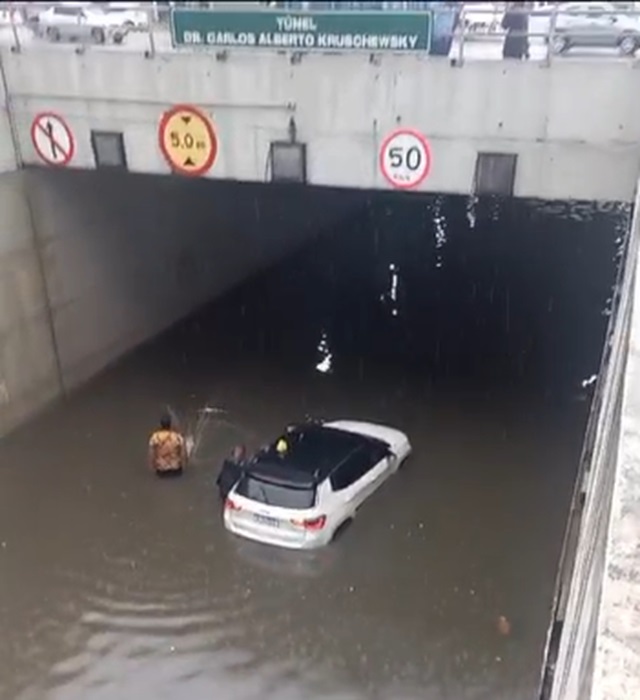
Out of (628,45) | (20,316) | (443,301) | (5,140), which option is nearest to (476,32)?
(628,45)

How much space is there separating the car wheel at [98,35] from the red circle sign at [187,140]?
1.88m

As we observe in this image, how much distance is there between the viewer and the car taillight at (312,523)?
10500 millimetres

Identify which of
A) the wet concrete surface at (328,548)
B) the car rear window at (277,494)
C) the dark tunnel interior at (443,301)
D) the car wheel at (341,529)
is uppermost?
the car rear window at (277,494)

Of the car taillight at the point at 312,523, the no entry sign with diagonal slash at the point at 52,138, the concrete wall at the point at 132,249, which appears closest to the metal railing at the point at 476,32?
the no entry sign with diagonal slash at the point at 52,138

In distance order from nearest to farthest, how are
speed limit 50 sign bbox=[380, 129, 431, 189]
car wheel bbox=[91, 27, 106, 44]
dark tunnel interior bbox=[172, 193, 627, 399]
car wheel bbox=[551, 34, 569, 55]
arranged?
car wheel bbox=[551, 34, 569, 55]
speed limit 50 sign bbox=[380, 129, 431, 189]
car wheel bbox=[91, 27, 106, 44]
dark tunnel interior bbox=[172, 193, 627, 399]

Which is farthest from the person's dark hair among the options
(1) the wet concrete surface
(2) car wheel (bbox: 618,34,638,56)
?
(2) car wheel (bbox: 618,34,638,56)

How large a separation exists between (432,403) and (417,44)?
6.31 metres

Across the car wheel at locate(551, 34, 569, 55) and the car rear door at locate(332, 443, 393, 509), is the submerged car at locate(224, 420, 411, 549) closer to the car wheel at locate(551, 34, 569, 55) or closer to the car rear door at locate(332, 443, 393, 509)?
the car rear door at locate(332, 443, 393, 509)

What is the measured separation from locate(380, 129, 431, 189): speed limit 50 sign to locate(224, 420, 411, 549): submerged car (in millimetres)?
3640

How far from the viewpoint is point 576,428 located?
13789 millimetres

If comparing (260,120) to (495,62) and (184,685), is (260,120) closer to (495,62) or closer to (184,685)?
(495,62)

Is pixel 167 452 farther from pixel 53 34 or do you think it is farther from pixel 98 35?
pixel 53 34

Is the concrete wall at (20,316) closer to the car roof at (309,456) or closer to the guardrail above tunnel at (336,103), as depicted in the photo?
the guardrail above tunnel at (336,103)

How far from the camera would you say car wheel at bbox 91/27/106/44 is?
12.7 meters
